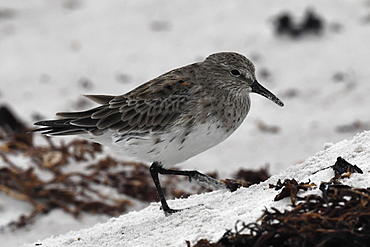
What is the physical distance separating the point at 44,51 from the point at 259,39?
3156 mm

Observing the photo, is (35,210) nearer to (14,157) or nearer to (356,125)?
(14,157)

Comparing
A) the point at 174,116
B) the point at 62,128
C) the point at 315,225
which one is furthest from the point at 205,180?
the point at 315,225

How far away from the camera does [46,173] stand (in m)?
6.41

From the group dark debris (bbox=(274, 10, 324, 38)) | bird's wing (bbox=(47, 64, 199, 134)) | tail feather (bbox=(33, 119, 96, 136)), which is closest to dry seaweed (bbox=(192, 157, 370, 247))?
bird's wing (bbox=(47, 64, 199, 134))

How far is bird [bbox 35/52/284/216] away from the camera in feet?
14.6

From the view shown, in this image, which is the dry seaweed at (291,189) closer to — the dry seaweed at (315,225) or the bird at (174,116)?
the dry seaweed at (315,225)

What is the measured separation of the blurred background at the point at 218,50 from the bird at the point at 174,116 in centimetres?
256

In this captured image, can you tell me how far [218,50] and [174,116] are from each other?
5095 mm

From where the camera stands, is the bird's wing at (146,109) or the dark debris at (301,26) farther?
the dark debris at (301,26)

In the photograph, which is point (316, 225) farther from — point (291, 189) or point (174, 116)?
point (174, 116)

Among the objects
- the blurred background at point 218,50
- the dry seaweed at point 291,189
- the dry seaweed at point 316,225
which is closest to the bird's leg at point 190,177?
the dry seaweed at point 291,189

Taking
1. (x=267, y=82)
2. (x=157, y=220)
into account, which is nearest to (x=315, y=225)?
(x=157, y=220)

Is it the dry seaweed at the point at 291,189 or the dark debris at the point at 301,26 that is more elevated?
the dark debris at the point at 301,26

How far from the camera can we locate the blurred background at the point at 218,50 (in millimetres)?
8070
